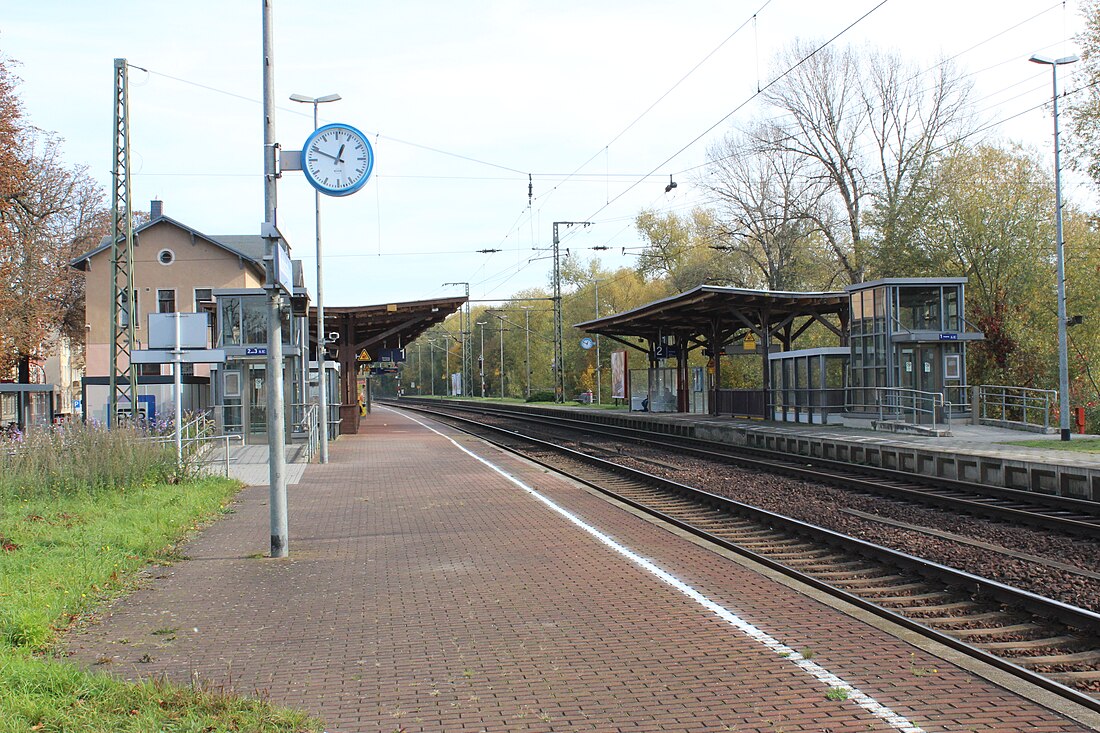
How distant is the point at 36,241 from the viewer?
1433 inches

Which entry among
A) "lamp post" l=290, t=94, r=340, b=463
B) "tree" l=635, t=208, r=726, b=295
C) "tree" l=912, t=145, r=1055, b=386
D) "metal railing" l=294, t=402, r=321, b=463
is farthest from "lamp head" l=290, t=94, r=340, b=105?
"tree" l=635, t=208, r=726, b=295

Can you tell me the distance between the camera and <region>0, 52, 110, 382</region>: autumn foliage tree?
26.7m

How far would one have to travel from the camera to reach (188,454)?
52.4ft

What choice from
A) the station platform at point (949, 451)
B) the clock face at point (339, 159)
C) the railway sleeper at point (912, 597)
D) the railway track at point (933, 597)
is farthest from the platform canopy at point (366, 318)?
the railway sleeper at point (912, 597)

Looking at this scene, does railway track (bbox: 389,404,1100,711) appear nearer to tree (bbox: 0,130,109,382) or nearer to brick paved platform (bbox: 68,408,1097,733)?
brick paved platform (bbox: 68,408,1097,733)

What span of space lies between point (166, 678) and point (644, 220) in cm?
6467

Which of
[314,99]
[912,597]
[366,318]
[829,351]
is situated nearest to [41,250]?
[366,318]

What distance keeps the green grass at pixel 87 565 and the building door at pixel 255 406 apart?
11.6 meters

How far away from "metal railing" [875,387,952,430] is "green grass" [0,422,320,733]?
18054 mm

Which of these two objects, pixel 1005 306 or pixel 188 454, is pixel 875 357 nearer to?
pixel 1005 306

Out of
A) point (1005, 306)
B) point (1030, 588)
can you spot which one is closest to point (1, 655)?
point (1030, 588)

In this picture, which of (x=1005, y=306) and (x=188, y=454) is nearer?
(x=188, y=454)

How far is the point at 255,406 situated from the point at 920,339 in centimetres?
1836

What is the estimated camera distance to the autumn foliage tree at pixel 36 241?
2667cm
